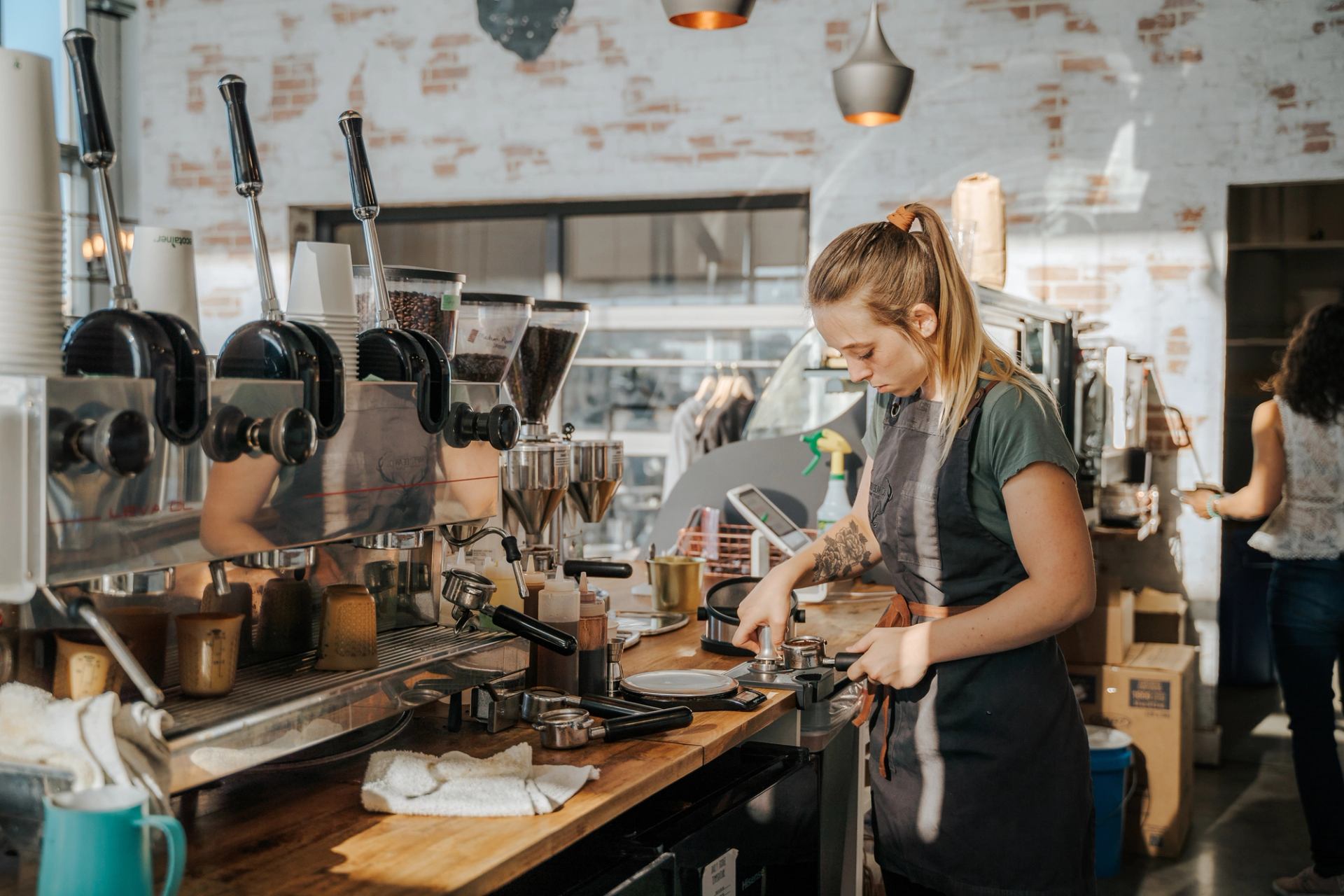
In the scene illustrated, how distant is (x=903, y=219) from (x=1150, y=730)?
245 cm

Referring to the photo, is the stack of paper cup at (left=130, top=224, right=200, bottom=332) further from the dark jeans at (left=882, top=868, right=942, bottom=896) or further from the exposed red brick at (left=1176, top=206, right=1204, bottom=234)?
the exposed red brick at (left=1176, top=206, right=1204, bottom=234)

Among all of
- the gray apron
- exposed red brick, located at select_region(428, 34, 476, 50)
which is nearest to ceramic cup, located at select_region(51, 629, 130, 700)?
the gray apron

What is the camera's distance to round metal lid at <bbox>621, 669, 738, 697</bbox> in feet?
5.81

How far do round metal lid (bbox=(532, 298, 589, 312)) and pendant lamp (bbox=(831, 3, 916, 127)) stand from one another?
1.84 m

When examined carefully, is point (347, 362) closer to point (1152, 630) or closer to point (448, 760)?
point (448, 760)

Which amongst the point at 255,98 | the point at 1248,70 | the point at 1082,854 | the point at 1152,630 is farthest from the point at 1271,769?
the point at 255,98

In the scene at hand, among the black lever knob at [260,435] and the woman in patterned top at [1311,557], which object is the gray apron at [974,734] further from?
the woman in patterned top at [1311,557]

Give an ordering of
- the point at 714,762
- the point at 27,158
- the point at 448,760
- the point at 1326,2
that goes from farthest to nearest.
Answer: the point at 1326,2 → the point at 714,762 → the point at 448,760 → the point at 27,158

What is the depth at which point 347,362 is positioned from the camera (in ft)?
4.66

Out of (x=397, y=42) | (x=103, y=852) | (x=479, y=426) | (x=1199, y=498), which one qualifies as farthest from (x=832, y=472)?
(x=397, y=42)

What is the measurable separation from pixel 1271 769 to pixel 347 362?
412 centimetres

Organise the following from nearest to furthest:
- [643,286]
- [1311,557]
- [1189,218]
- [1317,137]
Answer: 1. [1311,557]
2. [1317,137]
3. [1189,218]
4. [643,286]

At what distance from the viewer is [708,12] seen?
2.83m

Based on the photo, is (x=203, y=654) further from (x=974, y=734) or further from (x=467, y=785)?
(x=974, y=734)
